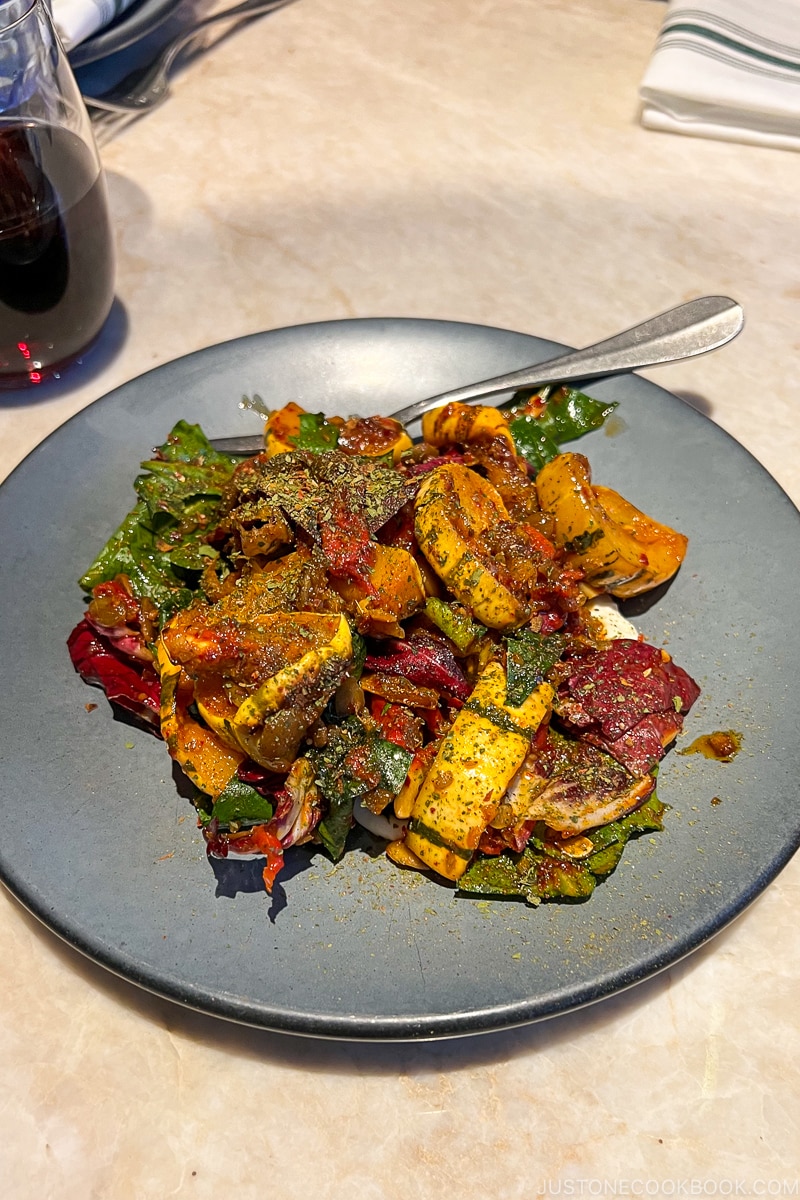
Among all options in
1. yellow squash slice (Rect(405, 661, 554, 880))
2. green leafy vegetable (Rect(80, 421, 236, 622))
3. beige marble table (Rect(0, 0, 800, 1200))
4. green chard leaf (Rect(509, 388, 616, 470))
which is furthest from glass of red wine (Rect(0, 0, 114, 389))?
yellow squash slice (Rect(405, 661, 554, 880))

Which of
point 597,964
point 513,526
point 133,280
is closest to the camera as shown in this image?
point 597,964

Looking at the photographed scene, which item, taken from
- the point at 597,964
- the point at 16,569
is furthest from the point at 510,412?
the point at 597,964

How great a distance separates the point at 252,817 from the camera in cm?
172

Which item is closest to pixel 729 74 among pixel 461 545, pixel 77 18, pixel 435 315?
pixel 435 315

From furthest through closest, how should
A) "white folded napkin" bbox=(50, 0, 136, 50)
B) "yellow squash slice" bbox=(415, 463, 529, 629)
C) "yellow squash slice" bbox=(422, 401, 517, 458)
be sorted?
"white folded napkin" bbox=(50, 0, 136, 50), "yellow squash slice" bbox=(422, 401, 517, 458), "yellow squash slice" bbox=(415, 463, 529, 629)

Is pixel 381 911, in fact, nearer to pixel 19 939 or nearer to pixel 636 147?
pixel 19 939

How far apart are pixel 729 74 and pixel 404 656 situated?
3.33 metres

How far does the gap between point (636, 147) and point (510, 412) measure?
227 cm

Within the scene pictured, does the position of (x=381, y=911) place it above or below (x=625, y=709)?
below

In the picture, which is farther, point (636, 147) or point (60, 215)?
point (636, 147)

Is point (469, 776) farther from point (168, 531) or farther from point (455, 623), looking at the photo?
point (168, 531)

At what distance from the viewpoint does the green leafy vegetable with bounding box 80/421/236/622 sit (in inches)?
85.4

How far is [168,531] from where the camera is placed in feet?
7.43

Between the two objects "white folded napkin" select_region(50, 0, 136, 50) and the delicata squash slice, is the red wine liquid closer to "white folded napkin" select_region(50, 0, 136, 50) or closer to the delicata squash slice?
"white folded napkin" select_region(50, 0, 136, 50)
